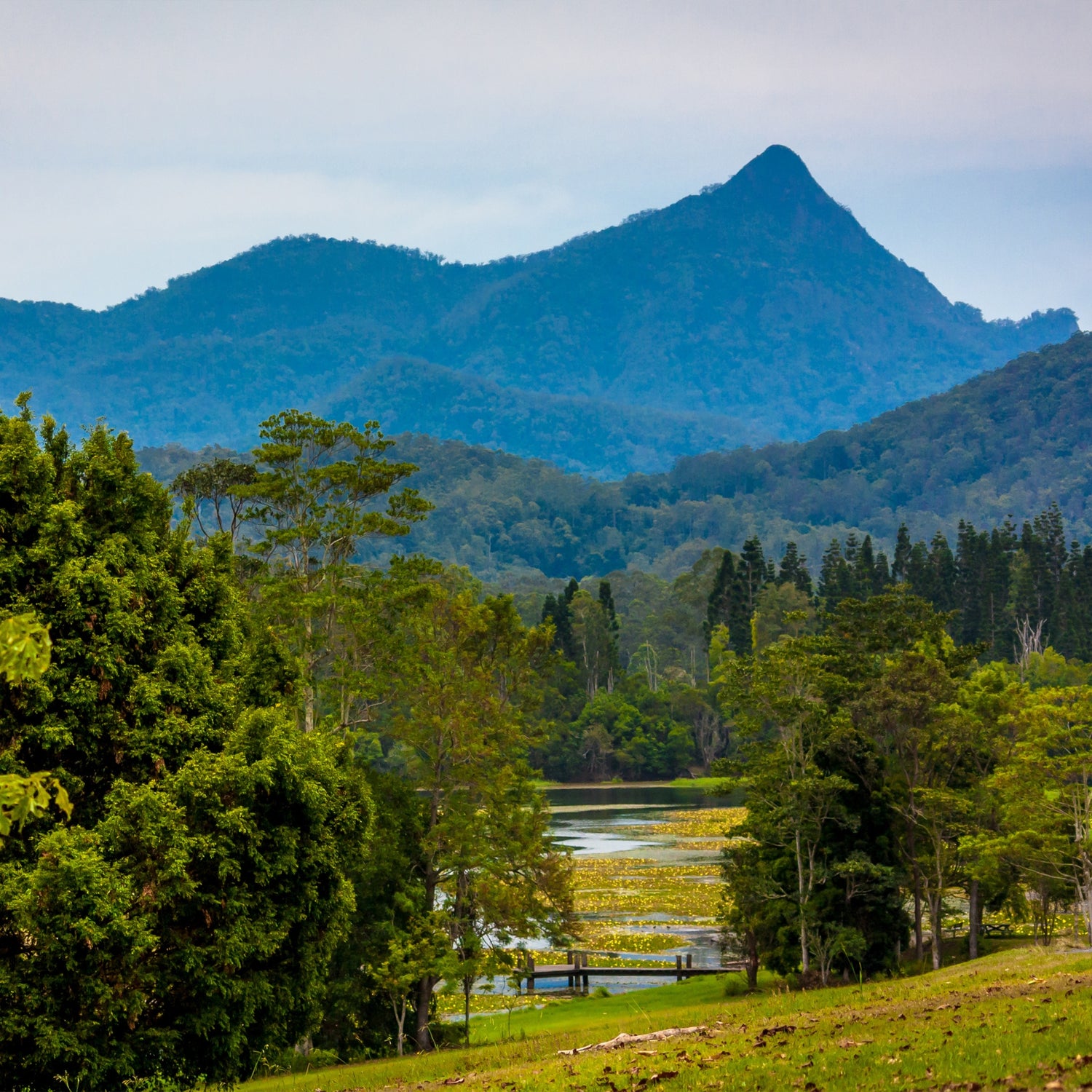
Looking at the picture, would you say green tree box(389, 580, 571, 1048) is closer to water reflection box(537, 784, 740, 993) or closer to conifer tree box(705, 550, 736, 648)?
water reflection box(537, 784, 740, 993)

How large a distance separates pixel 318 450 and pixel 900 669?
20881 millimetres

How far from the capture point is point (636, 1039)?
1922 centimetres

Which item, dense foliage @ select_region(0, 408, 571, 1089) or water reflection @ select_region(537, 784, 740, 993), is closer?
dense foliage @ select_region(0, 408, 571, 1089)

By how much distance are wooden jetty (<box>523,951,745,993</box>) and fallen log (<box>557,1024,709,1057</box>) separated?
24.3m

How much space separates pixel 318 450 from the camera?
44.0m

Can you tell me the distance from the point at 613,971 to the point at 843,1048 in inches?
1229

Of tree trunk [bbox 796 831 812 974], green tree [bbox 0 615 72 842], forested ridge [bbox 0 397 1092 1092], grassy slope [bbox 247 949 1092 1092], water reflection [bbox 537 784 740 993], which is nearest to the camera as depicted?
green tree [bbox 0 615 72 842]

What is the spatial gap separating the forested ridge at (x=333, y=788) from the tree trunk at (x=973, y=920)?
0.12 metres

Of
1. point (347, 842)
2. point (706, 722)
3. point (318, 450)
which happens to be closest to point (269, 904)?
point (347, 842)

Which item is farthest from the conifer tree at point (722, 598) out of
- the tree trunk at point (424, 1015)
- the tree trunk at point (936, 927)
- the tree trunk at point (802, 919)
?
the tree trunk at point (424, 1015)

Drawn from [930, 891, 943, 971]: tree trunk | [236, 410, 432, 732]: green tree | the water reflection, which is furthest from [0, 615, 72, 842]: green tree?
the water reflection

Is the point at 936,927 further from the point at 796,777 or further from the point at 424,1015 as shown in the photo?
the point at 424,1015

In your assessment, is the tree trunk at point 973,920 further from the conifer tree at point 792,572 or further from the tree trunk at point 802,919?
the conifer tree at point 792,572

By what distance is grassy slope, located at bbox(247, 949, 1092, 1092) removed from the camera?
503 inches
